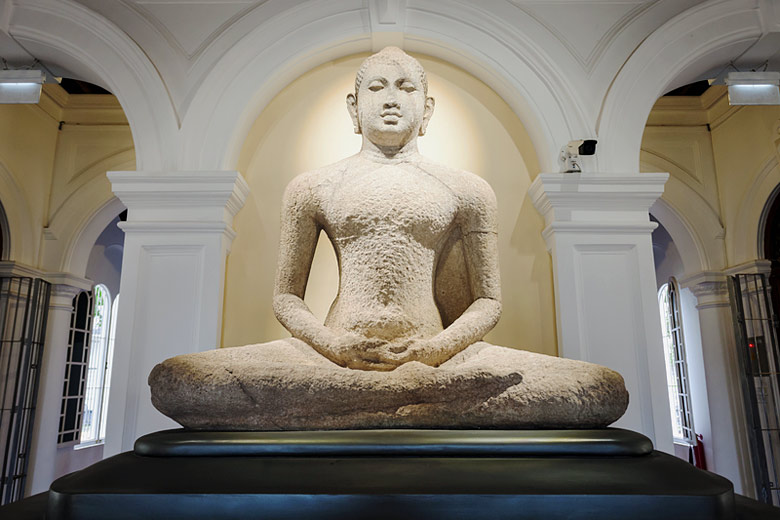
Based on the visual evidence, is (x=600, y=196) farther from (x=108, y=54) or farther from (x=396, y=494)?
(x=108, y=54)

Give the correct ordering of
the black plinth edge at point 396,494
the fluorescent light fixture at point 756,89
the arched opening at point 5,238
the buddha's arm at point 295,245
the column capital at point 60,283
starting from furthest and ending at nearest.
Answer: the column capital at point 60,283, the arched opening at point 5,238, the fluorescent light fixture at point 756,89, the buddha's arm at point 295,245, the black plinth edge at point 396,494

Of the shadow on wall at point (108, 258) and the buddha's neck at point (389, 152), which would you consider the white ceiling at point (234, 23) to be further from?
the shadow on wall at point (108, 258)

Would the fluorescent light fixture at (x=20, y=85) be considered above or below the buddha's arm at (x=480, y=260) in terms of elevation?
above

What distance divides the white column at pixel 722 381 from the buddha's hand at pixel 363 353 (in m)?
5.87

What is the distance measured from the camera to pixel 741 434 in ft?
20.9

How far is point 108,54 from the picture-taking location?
4.10 m

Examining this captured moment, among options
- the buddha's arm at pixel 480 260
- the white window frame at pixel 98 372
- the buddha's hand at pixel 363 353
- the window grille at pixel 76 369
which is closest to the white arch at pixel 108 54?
the buddha's arm at pixel 480 260

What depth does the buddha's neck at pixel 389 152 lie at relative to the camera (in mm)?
2963

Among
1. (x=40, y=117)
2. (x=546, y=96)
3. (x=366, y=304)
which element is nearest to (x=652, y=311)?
(x=546, y=96)

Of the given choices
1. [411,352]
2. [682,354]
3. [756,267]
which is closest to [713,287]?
[756,267]

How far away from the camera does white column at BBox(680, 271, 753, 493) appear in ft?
20.7

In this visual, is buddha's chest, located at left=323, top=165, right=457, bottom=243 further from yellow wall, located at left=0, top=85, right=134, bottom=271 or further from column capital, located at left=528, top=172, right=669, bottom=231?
yellow wall, located at left=0, top=85, right=134, bottom=271

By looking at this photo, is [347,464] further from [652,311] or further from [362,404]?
[652,311]

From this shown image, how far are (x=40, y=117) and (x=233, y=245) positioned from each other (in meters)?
4.54
